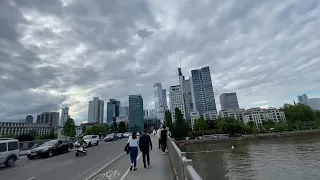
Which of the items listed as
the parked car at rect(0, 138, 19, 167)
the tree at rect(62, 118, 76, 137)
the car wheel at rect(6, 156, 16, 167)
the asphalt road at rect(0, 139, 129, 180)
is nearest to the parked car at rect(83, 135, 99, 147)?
the parked car at rect(0, 138, 19, 167)

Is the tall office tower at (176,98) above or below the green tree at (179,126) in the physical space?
above

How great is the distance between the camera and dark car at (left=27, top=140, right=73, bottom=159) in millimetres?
18556

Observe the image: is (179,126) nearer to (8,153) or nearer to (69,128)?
(69,128)

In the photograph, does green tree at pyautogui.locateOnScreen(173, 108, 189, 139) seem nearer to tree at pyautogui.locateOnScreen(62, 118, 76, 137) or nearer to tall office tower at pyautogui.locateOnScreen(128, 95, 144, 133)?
tree at pyautogui.locateOnScreen(62, 118, 76, 137)

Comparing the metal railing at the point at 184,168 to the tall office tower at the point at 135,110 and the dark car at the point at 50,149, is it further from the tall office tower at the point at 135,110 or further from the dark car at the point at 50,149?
the tall office tower at the point at 135,110

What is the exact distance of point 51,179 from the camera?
31.2 feet

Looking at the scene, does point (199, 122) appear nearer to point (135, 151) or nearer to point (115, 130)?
point (115, 130)

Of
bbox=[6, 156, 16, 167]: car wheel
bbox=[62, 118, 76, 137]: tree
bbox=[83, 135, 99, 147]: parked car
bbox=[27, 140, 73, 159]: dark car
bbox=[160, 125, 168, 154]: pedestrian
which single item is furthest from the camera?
bbox=[62, 118, 76, 137]: tree

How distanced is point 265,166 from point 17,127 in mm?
123877

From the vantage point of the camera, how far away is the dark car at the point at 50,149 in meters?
18.6

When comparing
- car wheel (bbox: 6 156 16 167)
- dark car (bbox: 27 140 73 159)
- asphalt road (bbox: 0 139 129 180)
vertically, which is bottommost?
asphalt road (bbox: 0 139 129 180)

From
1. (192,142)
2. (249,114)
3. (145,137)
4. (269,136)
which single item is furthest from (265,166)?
(249,114)

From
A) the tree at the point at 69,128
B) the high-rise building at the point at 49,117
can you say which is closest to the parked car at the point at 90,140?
the tree at the point at 69,128

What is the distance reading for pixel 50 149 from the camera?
Result: 1947cm
